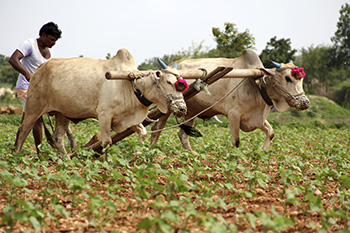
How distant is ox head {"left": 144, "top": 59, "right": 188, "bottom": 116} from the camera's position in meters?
4.56

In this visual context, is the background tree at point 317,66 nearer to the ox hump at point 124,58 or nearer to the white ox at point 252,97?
the white ox at point 252,97

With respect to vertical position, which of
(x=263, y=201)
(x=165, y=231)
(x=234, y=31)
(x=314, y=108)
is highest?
(x=234, y=31)

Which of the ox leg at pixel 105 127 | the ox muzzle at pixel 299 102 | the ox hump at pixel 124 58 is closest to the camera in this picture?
the ox leg at pixel 105 127

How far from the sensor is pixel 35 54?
5605 mm

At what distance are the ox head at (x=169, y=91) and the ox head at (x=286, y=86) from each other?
65.2 inches

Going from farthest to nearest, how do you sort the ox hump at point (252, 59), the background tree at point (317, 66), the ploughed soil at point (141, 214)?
the background tree at point (317, 66) → the ox hump at point (252, 59) → the ploughed soil at point (141, 214)

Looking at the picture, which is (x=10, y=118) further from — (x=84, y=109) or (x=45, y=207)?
(x=45, y=207)

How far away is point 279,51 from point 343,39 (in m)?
13.4

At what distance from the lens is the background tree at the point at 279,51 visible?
1184 inches

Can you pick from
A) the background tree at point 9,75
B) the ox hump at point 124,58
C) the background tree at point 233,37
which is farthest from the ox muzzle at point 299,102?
the background tree at point 9,75

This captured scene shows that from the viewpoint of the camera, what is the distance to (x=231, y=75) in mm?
5449

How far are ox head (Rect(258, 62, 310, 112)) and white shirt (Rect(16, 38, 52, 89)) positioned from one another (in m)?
3.33

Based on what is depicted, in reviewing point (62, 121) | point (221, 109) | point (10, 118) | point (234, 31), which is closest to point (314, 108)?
point (234, 31)

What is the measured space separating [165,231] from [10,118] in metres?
14.2
